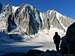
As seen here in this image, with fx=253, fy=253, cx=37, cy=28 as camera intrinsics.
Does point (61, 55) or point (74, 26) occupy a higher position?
Answer: point (74, 26)

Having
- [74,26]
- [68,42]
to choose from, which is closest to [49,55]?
[68,42]

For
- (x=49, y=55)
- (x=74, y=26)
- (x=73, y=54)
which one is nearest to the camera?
(x=73, y=54)

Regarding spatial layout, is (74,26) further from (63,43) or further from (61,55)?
(61,55)

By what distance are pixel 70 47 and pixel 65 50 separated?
2162mm

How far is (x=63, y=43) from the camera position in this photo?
44031 mm

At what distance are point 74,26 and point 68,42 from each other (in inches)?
127

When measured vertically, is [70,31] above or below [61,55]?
above

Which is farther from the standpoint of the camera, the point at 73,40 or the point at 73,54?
the point at 73,40

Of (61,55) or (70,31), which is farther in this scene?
(70,31)

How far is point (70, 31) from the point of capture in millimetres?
44219

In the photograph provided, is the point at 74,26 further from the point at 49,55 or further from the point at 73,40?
the point at 49,55

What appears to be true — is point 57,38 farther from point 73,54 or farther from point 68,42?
point 73,54

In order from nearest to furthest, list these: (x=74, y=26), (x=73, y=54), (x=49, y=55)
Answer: (x=73, y=54), (x=49, y=55), (x=74, y=26)

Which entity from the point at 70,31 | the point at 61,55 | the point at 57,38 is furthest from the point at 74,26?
the point at 61,55
